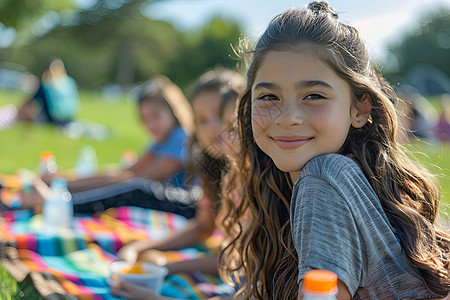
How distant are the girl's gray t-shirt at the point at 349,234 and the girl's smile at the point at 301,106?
70 millimetres

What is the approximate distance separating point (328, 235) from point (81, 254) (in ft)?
5.83

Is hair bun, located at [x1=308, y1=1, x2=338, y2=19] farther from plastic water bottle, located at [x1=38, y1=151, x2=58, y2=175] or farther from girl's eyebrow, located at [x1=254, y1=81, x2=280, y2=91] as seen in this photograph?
plastic water bottle, located at [x1=38, y1=151, x2=58, y2=175]

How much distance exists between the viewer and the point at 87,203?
337 centimetres

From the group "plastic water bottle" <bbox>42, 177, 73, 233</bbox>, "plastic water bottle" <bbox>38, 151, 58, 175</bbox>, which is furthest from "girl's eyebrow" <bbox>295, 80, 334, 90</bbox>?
"plastic water bottle" <bbox>38, 151, 58, 175</bbox>

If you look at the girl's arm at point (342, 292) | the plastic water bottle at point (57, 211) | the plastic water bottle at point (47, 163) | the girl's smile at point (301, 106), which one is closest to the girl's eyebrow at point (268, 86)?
the girl's smile at point (301, 106)

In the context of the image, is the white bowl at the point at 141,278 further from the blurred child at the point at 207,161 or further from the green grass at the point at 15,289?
the blurred child at the point at 207,161

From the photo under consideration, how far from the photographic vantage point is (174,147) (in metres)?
3.90

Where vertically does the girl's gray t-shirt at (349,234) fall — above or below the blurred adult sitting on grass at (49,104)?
above

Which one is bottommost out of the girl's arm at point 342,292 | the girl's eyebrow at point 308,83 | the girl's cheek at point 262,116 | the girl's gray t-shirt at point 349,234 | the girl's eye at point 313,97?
the girl's arm at point 342,292

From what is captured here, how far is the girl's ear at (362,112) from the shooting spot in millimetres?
1462

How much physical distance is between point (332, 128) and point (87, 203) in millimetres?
2414

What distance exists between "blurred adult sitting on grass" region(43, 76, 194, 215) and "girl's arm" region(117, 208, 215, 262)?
0.61m

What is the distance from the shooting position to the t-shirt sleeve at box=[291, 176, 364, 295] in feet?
3.71

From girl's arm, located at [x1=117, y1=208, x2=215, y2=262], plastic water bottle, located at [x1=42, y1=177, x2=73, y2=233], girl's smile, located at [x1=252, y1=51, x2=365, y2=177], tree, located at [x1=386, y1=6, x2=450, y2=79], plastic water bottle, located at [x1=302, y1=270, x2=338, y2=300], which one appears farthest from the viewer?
tree, located at [x1=386, y1=6, x2=450, y2=79]
